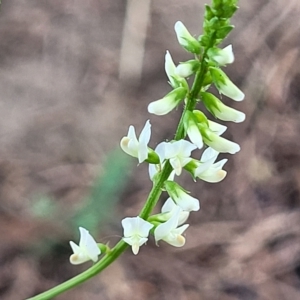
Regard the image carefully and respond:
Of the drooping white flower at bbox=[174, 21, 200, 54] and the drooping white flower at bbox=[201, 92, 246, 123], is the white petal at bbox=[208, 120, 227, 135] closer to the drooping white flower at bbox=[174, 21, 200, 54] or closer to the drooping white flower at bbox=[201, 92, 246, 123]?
the drooping white flower at bbox=[201, 92, 246, 123]

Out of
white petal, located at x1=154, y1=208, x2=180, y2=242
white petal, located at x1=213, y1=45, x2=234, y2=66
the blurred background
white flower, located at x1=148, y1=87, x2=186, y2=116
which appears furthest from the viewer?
the blurred background

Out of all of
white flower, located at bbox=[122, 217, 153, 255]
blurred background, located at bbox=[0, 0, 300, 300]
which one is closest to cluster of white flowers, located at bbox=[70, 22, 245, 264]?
white flower, located at bbox=[122, 217, 153, 255]

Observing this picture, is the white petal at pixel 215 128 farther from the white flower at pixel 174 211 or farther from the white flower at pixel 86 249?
the white flower at pixel 86 249

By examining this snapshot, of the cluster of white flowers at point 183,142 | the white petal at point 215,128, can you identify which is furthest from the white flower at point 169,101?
the white petal at point 215,128

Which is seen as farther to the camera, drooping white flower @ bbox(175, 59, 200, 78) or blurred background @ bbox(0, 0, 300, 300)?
blurred background @ bbox(0, 0, 300, 300)

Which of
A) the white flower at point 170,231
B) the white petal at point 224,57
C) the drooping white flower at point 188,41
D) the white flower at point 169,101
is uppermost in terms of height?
the drooping white flower at point 188,41

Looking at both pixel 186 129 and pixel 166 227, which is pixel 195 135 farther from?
pixel 166 227

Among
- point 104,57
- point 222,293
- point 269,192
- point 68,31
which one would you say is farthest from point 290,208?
point 68,31

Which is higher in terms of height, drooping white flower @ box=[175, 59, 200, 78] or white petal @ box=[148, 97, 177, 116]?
white petal @ box=[148, 97, 177, 116]
